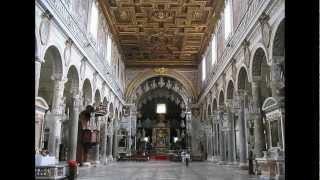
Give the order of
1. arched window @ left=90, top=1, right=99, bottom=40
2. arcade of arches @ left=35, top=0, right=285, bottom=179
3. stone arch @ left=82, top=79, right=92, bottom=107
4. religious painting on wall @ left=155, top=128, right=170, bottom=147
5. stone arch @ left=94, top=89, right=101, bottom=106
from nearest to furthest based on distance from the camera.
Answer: arcade of arches @ left=35, top=0, right=285, bottom=179, stone arch @ left=82, top=79, right=92, bottom=107, arched window @ left=90, top=1, right=99, bottom=40, stone arch @ left=94, top=89, right=101, bottom=106, religious painting on wall @ left=155, top=128, right=170, bottom=147

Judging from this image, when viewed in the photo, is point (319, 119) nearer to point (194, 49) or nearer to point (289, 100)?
point (289, 100)

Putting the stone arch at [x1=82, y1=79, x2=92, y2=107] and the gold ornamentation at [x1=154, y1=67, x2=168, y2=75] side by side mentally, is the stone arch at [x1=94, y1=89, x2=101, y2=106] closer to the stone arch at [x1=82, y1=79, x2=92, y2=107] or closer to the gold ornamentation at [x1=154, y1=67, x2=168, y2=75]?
the stone arch at [x1=82, y1=79, x2=92, y2=107]

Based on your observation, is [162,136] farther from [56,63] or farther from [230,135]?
[56,63]

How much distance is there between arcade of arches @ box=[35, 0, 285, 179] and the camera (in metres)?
11.5

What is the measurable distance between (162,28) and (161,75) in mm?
9568

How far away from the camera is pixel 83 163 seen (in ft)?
62.1

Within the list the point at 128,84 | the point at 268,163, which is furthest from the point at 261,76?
the point at 128,84

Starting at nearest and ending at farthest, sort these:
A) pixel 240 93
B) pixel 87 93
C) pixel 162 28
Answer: pixel 240 93 → pixel 87 93 → pixel 162 28

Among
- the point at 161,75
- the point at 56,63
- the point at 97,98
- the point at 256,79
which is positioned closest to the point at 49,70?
the point at 56,63

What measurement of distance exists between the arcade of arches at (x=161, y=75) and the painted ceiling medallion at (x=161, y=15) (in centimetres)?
7

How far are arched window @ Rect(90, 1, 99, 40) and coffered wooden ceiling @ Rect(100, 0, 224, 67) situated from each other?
970 millimetres

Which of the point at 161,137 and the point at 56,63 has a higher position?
the point at 56,63

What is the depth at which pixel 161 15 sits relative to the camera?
23359 millimetres

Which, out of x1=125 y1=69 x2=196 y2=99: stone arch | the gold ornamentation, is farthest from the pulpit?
the gold ornamentation
